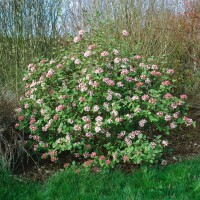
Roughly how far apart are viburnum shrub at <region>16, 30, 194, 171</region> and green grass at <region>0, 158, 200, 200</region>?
208 mm

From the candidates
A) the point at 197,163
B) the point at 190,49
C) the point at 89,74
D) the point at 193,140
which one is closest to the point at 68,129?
the point at 89,74

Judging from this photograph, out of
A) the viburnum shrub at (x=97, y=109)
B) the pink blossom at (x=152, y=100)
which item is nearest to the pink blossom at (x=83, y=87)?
the viburnum shrub at (x=97, y=109)

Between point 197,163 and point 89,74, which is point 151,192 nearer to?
point 197,163

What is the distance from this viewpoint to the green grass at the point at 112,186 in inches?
132

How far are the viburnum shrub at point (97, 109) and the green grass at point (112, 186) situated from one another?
0.21 m

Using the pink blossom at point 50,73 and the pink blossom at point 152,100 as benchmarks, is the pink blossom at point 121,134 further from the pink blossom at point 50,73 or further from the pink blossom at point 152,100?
the pink blossom at point 50,73

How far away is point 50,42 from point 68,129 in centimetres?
340

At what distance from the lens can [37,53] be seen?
23.2ft

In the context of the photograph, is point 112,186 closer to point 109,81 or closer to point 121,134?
point 121,134

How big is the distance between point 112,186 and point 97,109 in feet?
2.76

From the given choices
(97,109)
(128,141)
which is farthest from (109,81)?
(128,141)

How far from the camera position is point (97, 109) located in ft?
13.2

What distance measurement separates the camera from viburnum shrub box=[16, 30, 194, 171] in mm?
4078

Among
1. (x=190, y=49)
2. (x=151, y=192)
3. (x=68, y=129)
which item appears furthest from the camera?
(x=190, y=49)
